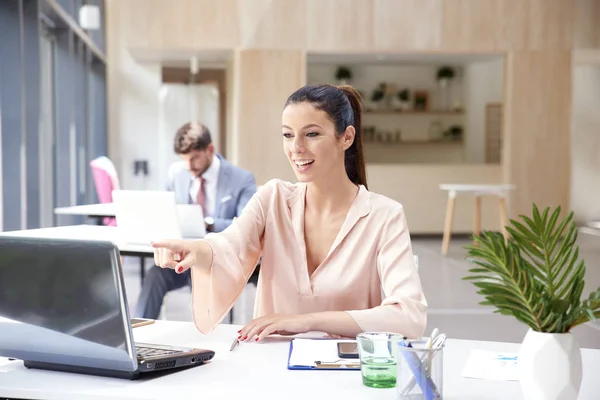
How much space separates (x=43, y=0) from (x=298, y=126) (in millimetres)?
4514

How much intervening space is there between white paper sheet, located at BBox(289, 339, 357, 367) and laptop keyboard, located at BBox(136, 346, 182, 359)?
0.26 meters

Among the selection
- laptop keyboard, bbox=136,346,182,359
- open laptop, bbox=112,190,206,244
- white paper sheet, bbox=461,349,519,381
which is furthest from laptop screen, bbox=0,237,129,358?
open laptop, bbox=112,190,206,244

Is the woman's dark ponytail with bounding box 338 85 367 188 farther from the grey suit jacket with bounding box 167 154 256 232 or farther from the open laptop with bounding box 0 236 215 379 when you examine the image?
the grey suit jacket with bounding box 167 154 256 232

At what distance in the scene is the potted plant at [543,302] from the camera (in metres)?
1.49

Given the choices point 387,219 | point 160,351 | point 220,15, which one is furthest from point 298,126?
point 220,15

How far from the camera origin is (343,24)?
35.7 feet

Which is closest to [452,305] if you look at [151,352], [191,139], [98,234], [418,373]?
[191,139]

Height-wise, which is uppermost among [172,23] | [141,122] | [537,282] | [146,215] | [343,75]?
[172,23]

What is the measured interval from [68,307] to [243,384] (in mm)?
377

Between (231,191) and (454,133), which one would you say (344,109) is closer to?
(231,191)

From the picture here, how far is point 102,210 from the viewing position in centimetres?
541

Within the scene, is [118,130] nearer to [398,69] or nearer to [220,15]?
[220,15]

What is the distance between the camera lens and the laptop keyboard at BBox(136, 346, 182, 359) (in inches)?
69.4

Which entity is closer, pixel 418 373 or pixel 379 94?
pixel 418 373
